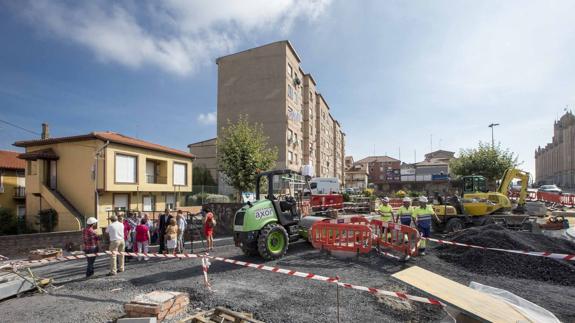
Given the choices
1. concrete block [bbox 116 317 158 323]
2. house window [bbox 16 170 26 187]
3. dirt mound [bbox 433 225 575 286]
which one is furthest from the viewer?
house window [bbox 16 170 26 187]

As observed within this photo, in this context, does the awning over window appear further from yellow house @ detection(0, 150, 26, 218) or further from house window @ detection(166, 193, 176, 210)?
yellow house @ detection(0, 150, 26, 218)

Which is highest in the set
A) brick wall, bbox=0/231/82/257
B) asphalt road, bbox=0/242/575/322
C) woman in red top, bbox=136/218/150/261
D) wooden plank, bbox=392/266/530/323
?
wooden plank, bbox=392/266/530/323

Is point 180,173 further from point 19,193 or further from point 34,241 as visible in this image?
point 19,193

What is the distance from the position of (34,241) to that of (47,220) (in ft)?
19.8

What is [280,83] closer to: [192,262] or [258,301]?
[192,262]

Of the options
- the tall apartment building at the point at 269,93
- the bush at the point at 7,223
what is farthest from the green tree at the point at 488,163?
the bush at the point at 7,223

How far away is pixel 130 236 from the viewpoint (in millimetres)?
10688

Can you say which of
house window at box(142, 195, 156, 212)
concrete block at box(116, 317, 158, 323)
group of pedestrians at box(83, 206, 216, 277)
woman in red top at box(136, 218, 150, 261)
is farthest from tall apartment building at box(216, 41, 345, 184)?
concrete block at box(116, 317, 158, 323)

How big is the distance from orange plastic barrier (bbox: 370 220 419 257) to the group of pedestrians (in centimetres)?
577

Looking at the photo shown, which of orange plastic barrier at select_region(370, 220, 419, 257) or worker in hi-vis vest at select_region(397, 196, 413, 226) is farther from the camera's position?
worker in hi-vis vest at select_region(397, 196, 413, 226)

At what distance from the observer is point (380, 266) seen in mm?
8055

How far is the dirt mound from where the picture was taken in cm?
725

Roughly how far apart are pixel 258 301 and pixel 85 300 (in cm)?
359

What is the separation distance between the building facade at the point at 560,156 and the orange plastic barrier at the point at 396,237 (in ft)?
304
